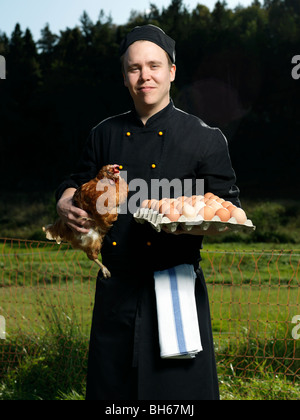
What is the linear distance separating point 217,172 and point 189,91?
12860mm

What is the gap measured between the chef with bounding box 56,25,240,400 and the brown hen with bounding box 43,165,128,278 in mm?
36

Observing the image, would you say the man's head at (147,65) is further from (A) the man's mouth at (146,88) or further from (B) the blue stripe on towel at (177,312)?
(B) the blue stripe on towel at (177,312)

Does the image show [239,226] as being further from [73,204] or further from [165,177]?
[73,204]

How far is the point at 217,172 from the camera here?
7.02ft

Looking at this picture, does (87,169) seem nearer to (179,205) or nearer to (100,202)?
(100,202)

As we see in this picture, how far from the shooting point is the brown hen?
2.09 metres

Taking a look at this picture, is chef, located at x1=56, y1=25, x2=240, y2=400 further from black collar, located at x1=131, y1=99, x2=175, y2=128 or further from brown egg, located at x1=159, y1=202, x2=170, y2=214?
brown egg, located at x1=159, y1=202, x2=170, y2=214

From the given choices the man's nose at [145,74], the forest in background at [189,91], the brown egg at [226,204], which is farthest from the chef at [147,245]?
the forest in background at [189,91]

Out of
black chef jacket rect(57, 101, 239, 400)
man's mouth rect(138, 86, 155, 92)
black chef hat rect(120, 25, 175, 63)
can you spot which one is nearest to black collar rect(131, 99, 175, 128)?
black chef jacket rect(57, 101, 239, 400)

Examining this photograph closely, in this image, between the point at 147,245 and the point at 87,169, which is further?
the point at 87,169

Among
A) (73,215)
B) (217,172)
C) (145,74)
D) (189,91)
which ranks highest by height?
(189,91)

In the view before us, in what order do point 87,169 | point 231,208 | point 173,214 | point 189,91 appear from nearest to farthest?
1. point 173,214
2. point 231,208
3. point 87,169
4. point 189,91

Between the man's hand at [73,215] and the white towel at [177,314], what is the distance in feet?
1.21

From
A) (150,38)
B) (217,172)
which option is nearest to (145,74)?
(150,38)
